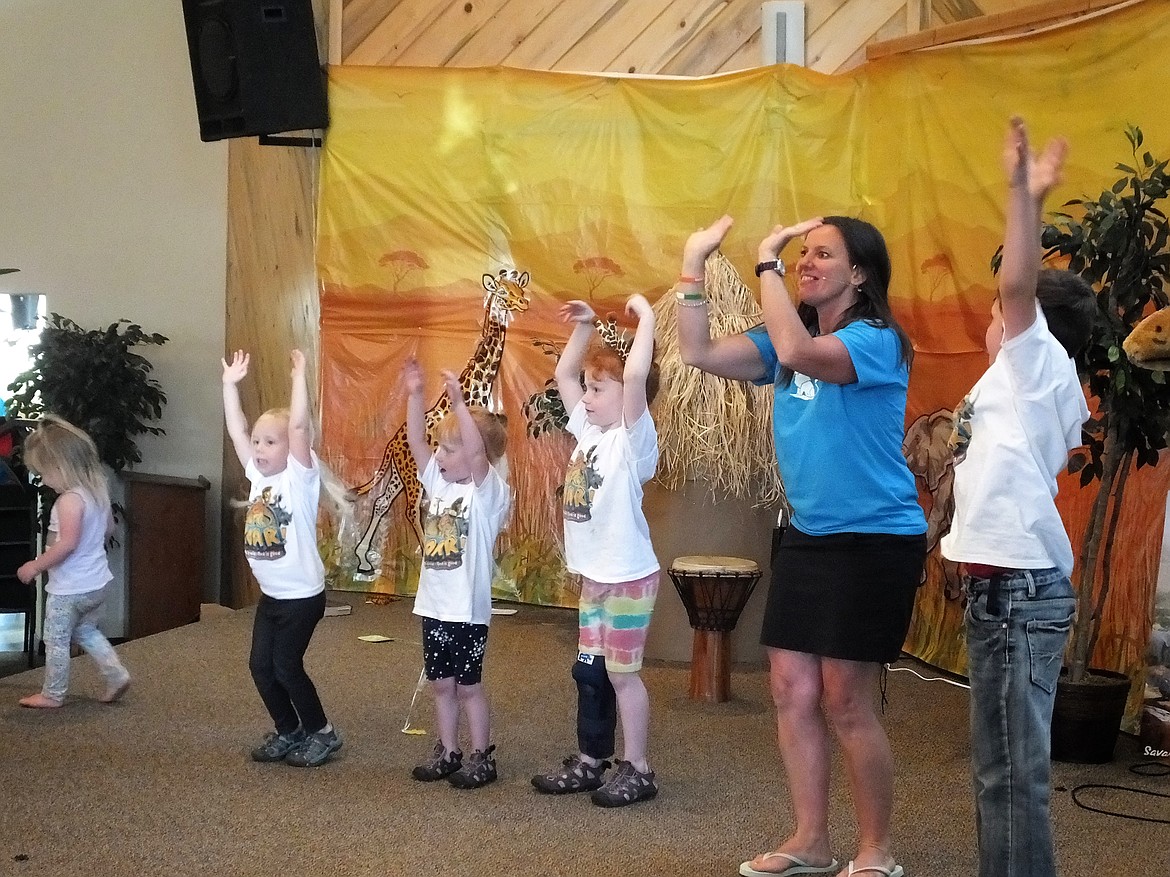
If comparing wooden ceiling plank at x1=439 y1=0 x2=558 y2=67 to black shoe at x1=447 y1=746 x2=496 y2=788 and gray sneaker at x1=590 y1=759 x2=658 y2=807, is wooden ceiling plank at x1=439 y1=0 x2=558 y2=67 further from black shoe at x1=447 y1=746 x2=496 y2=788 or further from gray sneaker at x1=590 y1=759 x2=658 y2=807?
gray sneaker at x1=590 y1=759 x2=658 y2=807

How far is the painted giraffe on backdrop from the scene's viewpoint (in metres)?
6.00

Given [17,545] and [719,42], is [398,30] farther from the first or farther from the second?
[17,545]

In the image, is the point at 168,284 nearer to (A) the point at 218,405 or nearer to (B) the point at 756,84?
(A) the point at 218,405

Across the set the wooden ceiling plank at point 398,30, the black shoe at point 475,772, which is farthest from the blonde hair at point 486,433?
the wooden ceiling plank at point 398,30

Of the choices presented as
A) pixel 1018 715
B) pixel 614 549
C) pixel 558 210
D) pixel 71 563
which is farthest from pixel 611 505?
pixel 558 210

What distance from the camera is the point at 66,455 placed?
13.1 feet

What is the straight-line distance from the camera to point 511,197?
239 inches

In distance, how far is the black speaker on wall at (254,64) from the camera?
19.6 feet

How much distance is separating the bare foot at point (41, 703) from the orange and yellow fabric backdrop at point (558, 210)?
2.47 m

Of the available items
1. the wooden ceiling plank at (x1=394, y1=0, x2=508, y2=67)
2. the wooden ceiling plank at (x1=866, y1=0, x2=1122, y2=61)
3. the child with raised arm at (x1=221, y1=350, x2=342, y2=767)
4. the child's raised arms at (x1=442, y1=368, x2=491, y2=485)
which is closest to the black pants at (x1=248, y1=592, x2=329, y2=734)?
the child with raised arm at (x1=221, y1=350, x2=342, y2=767)

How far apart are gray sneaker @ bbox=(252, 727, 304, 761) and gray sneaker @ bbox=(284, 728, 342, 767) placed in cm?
2

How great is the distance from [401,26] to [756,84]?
6.44ft

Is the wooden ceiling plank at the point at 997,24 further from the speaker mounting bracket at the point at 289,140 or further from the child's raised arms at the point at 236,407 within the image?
the child's raised arms at the point at 236,407

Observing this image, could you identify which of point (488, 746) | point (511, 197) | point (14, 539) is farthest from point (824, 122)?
point (14, 539)
